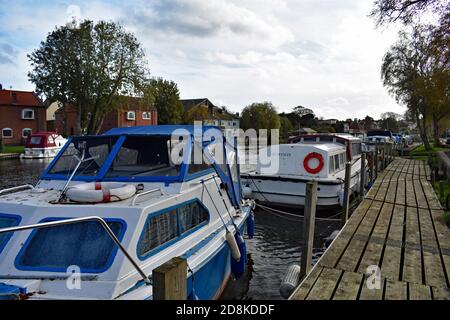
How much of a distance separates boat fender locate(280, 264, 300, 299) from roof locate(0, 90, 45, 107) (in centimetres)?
4532

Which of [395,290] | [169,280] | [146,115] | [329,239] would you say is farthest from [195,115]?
[169,280]

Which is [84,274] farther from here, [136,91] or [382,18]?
[136,91]

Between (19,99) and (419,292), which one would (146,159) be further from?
(19,99)

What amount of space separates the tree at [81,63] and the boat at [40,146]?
16.7ft

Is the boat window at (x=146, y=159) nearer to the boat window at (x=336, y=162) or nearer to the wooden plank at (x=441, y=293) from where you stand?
the wooden plank at (x=441, y=293)

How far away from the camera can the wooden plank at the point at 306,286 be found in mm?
4605

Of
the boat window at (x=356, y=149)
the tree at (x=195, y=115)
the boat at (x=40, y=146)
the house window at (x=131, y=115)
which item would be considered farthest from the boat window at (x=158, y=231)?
the tree at (x=195, y=115)

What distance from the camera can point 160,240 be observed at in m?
5.19

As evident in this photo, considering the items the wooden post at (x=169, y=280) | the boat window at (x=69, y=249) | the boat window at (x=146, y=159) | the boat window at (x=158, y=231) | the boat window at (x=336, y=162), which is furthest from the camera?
the boat window at (x=336, y=162)

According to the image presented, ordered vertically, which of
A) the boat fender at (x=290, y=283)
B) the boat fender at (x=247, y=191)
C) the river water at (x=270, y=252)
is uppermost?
the boat fender at (x=247, y=191)

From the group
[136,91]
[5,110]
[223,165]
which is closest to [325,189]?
[223,165]

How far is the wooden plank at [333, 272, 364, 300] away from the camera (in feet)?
15.2

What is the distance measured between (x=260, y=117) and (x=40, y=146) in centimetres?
4200

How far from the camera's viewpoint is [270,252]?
10.1 metres
